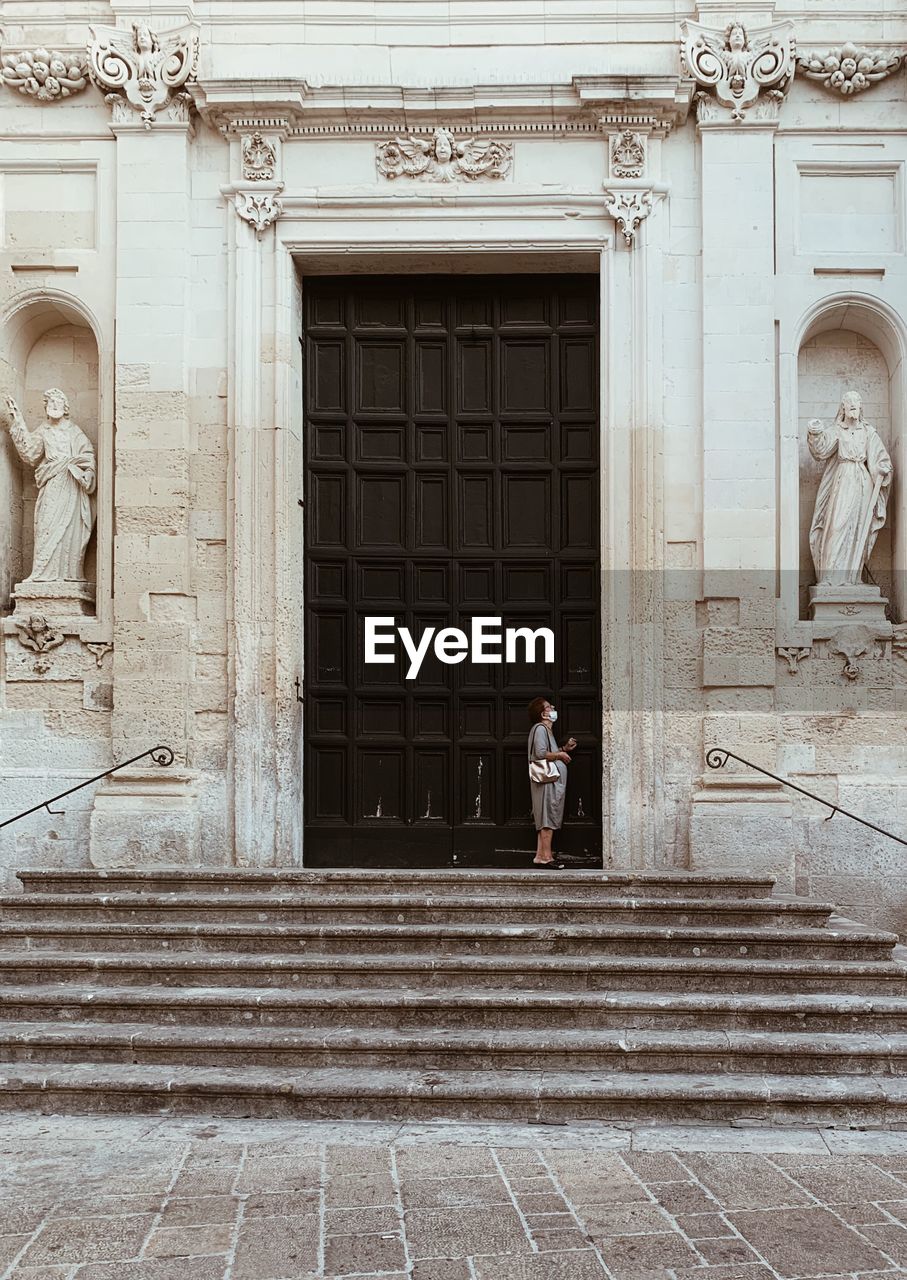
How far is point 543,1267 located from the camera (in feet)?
15.7

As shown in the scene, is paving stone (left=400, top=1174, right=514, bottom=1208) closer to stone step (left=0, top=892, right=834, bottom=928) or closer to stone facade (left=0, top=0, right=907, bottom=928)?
stone step (left=0, top=892, right=834, bottom=928)

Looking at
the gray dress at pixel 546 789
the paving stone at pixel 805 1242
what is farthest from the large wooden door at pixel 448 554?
the paving stone at pixel 805 1242

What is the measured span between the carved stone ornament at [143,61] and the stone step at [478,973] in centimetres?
635

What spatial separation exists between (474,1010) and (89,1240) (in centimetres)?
267

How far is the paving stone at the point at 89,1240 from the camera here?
16.1 feet

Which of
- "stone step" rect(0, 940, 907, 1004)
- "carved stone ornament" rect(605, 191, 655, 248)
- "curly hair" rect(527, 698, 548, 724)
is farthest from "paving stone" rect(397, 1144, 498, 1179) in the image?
"carved stone ornament" rect(605, 191, 655, 248)

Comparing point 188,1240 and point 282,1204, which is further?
point 282,1204

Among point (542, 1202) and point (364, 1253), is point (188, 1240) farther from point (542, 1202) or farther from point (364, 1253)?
point (542, 1202)

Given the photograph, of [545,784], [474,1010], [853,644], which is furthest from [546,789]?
[474,1010]

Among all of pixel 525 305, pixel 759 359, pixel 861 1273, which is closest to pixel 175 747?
pixel 525 305

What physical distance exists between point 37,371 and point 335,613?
313cm

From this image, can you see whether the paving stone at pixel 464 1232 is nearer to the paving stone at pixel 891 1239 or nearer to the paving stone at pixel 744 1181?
the paving stone at pixel 744 1181

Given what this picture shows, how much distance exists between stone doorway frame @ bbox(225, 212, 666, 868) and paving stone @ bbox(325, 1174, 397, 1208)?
14.3 feet

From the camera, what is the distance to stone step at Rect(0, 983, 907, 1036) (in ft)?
23.5
